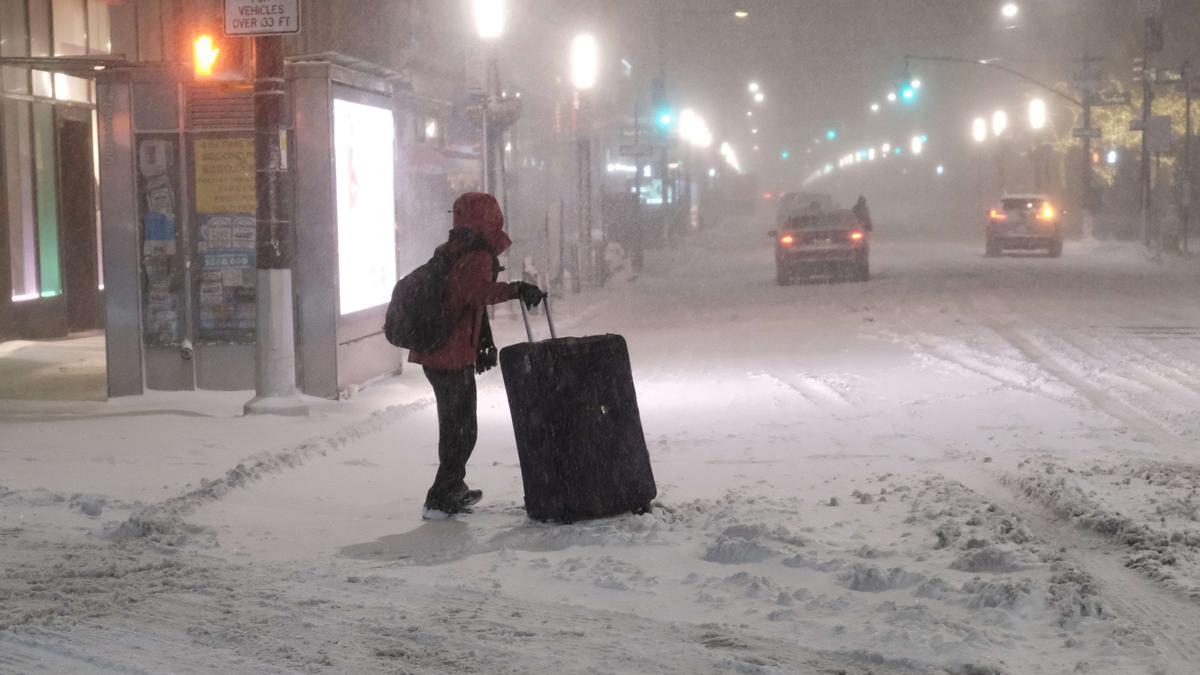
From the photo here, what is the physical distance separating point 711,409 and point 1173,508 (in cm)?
504

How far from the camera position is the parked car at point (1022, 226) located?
37.9m

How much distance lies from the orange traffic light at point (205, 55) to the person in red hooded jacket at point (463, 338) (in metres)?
5.03

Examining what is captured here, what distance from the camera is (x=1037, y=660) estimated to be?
519 centimetres

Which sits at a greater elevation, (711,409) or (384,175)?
(384,175)

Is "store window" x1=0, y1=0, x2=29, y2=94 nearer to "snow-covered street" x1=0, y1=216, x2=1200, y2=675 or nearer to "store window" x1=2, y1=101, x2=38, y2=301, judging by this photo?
"store window" x1=2, y1=101, x2=38, y2=301

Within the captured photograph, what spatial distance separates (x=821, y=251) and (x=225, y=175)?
56.6ft

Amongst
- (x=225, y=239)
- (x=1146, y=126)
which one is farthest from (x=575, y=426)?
(x=1146, y=126)

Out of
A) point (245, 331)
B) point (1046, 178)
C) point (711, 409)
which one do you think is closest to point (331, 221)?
point (245, 331)

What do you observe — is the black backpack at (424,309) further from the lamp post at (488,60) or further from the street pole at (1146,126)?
the street pole at (1146,126)

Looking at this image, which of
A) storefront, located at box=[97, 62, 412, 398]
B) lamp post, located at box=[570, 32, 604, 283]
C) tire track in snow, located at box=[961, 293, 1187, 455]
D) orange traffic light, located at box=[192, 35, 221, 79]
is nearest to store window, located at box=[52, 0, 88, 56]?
storefront, located at box=[97, 62, 412, 398]

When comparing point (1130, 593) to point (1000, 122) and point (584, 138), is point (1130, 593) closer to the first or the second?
point (584, 138)

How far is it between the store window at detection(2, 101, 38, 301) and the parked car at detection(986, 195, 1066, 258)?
2528 cm

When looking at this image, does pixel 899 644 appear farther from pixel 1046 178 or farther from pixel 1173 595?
pixel 1046 178

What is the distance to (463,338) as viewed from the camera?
25.5ft
